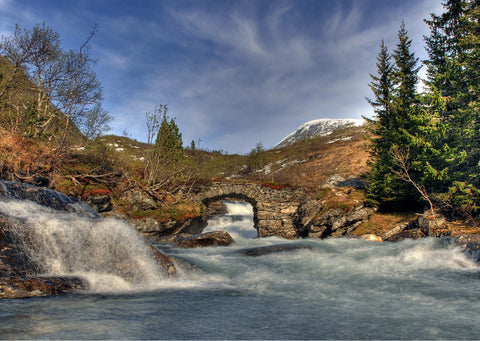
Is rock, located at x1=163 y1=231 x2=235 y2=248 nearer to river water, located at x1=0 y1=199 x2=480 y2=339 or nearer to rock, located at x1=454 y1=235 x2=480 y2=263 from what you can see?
river water, located at x1=0 y1=199 x2=480 y2=339

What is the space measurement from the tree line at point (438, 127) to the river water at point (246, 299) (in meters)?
7.83

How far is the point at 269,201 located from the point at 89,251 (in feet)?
61.4

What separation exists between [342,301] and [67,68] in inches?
800

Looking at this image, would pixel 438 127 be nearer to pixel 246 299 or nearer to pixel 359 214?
pixel 359 214

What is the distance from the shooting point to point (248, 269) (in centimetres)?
841

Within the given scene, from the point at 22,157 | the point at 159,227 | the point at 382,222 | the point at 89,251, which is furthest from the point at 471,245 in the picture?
the point at 22,157

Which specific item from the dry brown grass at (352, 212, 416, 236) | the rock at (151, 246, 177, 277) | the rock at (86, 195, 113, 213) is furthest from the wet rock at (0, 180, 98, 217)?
the dry brown grass at (352, 212, 416, 236)

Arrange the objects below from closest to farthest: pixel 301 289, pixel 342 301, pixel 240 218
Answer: pixel 342 301, pixel 301 289, pixel 240 218

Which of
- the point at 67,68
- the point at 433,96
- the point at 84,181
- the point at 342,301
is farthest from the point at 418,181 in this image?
the point at 67,68

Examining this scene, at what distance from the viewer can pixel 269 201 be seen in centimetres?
2386

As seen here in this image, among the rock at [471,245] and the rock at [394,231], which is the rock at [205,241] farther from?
the rock at [471,245]

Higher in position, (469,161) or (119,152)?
(119,152)

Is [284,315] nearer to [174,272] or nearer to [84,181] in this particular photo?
[174,272]

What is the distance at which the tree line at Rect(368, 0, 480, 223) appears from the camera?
15.0m
